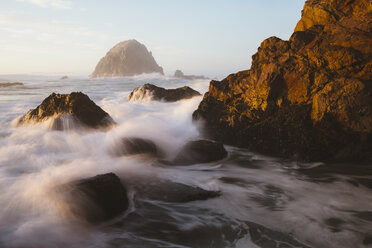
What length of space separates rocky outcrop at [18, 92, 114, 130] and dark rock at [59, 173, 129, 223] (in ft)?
12.2

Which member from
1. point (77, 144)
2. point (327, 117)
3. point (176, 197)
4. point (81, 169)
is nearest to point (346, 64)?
point (327, 117)

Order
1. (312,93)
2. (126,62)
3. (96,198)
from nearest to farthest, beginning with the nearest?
1. (96,198)
2. (312,93)
3. (126,62)

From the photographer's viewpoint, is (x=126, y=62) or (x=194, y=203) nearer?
(x=194, y=203)

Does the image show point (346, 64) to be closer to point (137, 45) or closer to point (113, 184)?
point (113, 184)

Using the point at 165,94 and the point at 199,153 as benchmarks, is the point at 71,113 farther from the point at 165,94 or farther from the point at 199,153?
the point at 165,94

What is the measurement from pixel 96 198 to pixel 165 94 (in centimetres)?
988

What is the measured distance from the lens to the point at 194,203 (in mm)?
3592

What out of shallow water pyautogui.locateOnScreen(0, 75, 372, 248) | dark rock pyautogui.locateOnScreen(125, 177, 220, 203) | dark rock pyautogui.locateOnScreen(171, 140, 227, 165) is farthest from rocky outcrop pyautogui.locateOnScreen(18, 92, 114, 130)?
dark rock pyautogui.locateOnScreen(125, 177, 220, 203)

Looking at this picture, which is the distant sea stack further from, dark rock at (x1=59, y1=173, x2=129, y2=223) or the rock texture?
dark rock at (x1=59, y1=173, x2=129, y2=223)

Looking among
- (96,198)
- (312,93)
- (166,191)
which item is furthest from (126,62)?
(96,198)

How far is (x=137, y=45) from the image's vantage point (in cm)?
13850

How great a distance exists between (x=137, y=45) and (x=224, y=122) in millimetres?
141599

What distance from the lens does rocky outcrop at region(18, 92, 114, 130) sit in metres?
6.72

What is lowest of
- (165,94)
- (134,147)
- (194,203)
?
(194,203)
